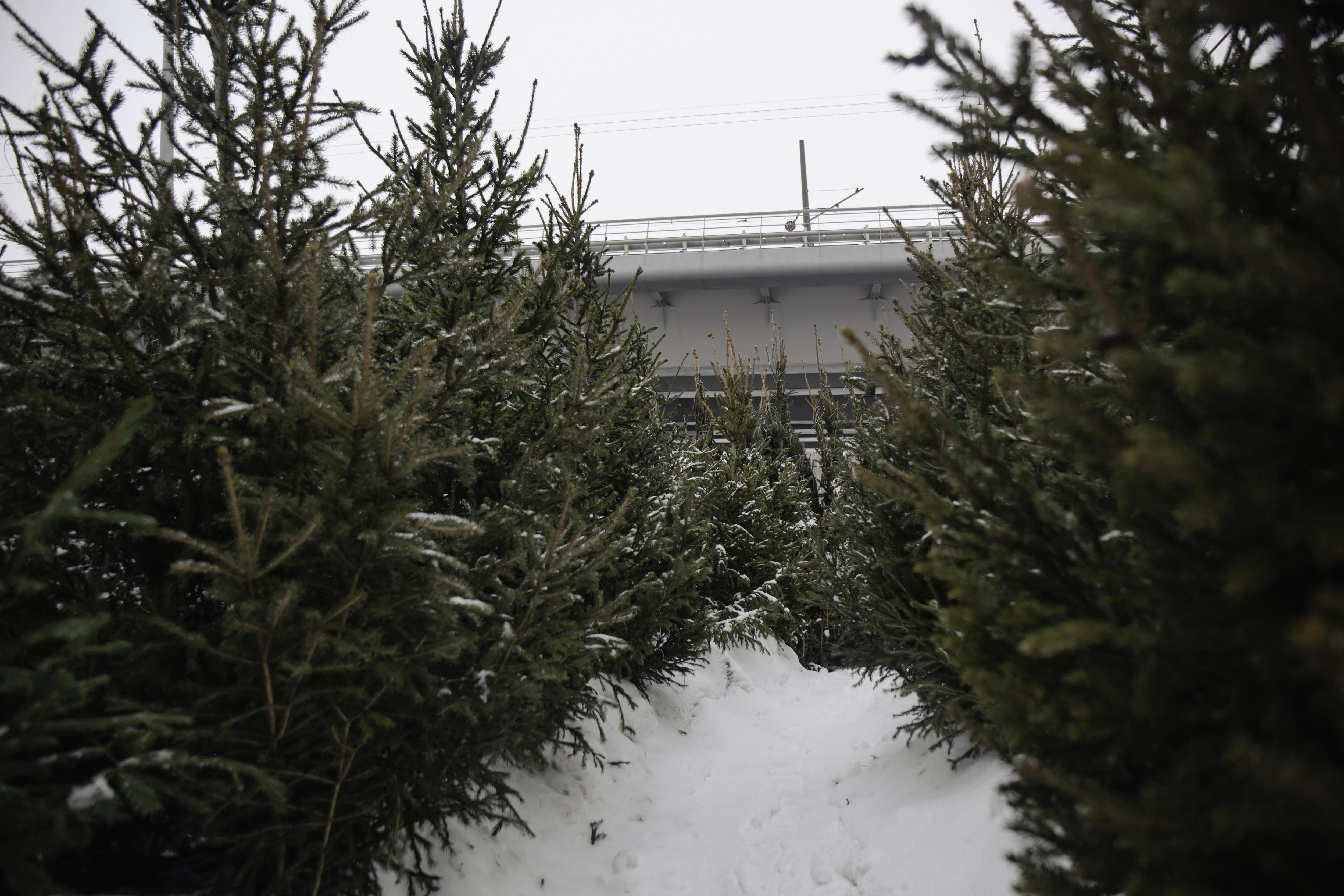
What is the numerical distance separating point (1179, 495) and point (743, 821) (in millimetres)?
3985

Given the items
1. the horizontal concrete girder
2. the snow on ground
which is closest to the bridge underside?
the horizontal concrete girder

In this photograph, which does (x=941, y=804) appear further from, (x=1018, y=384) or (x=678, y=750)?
(x=1018, y=384)

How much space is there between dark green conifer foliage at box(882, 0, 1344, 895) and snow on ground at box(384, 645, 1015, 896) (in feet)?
4.52

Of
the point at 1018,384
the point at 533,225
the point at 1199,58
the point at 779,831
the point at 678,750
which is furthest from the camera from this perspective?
the point at 533,225

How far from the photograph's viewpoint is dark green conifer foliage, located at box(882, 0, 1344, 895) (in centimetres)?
115

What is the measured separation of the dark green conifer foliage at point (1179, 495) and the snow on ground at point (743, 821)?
1378 millimetres

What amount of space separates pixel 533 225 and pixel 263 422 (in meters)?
4.90

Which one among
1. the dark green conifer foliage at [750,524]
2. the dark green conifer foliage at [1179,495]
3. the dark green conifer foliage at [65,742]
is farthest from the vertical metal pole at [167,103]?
the dark green conifer foliage at [750,524]

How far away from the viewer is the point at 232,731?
2186 millimetres

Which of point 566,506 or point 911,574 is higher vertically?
point 566,506

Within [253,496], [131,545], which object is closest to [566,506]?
[253,496]

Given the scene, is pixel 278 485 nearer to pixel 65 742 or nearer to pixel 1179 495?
pixel 65 742

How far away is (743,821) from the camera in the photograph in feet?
15.0

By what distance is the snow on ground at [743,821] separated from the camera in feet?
11.1
